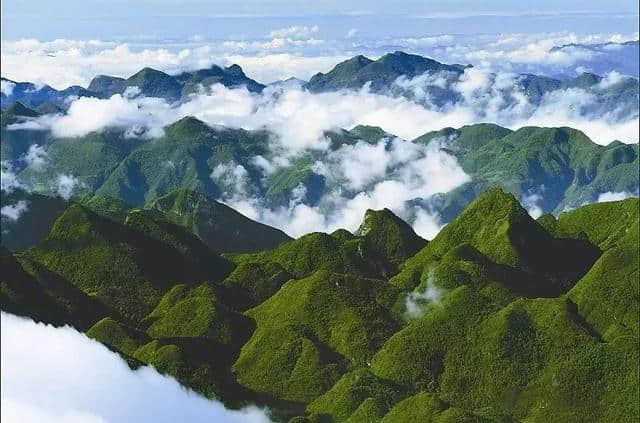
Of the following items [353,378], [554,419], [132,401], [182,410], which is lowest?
[554,419]

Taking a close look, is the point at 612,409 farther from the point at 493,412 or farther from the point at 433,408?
the point at 433,408

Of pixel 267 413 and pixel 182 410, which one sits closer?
pixel 182 410

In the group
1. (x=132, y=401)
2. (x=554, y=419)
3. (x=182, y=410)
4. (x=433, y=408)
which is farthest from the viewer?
(x=554, y=419)

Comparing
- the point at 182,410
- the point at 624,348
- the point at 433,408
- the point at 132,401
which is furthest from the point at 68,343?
the point at 624,348

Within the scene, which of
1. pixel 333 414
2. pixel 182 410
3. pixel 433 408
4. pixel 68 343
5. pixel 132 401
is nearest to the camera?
pixel 68 343

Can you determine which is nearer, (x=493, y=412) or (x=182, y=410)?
(x=182, y=410)

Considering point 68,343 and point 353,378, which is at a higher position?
point 68,343

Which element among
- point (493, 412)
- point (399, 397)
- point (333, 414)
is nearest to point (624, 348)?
point (493, 412)

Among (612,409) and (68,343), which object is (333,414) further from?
(68,343)

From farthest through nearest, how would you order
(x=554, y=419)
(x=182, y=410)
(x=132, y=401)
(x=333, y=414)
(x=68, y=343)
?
(x=554, y=419)
(x=333, y=414)
(x=182, y=410)
(x=132, y=401)
(x=68, y=343)
